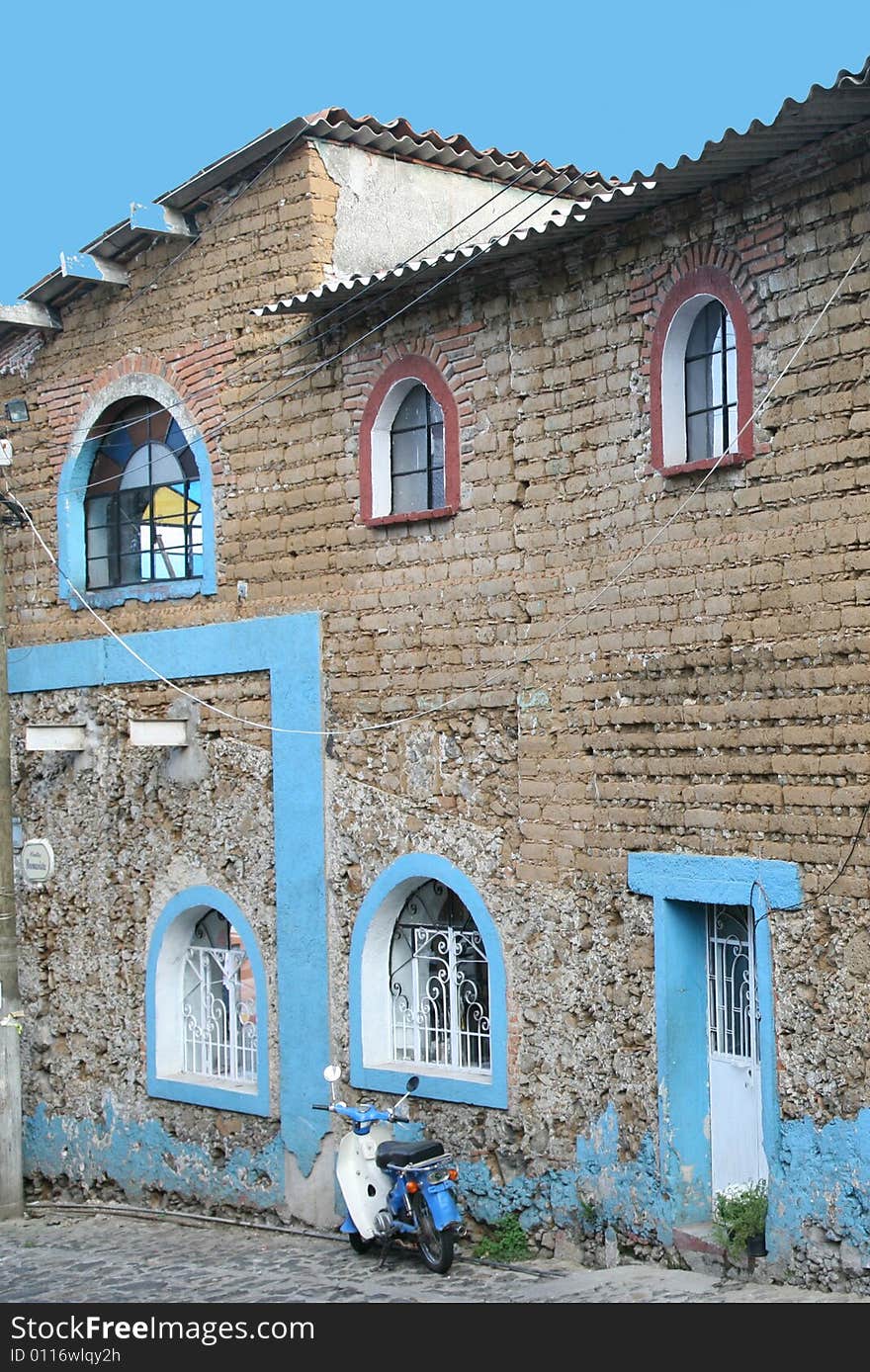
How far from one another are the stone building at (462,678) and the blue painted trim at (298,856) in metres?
0.03

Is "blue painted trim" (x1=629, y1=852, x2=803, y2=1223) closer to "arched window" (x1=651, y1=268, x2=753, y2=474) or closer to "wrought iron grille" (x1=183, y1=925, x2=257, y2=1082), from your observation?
"arched window" (x1=651, y1=268, x2=753, y2=474)

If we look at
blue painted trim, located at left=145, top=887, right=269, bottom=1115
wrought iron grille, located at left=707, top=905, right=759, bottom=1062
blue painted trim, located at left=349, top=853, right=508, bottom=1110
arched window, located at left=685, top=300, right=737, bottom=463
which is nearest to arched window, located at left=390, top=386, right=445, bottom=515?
arched window, located at left=685, top=300, right=737, bottom=463

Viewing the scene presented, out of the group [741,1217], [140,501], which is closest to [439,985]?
[741,1217]

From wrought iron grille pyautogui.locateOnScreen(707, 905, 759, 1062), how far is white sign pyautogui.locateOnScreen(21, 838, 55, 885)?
6.21 meters

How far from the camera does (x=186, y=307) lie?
13.1 m

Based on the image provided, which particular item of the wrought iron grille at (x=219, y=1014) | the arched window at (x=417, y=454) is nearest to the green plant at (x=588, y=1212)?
the wrought iron grille at (x=219, y=1014)

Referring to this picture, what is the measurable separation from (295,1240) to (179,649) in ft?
14.0

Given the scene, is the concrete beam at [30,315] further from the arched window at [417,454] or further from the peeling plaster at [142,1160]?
the peeling plaster at [142,1160]

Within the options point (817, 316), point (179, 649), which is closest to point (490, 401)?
point (817, 316)

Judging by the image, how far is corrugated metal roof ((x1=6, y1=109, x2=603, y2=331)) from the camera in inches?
483

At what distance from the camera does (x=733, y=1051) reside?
9.75m

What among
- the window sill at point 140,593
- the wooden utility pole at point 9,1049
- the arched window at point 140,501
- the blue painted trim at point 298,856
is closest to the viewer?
the blue painted trim at point 298,856

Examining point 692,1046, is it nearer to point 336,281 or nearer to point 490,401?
point 490,401

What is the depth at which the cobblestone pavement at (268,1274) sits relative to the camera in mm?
9383
